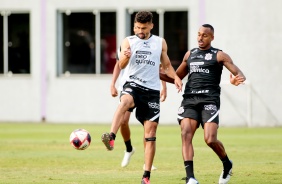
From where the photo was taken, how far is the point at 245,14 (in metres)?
31.5

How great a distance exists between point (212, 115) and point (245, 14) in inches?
716

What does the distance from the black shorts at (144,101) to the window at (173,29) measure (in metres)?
18.6

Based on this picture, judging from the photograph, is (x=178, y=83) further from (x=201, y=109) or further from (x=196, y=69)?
(x=201, y=109)

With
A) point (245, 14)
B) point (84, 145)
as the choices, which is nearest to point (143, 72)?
point (84, 145)

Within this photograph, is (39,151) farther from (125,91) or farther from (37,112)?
(37,112)

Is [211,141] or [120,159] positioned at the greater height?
[211,141]

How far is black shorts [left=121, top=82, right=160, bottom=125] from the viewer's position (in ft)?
45.2

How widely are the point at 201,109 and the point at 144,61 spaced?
3.56 ft

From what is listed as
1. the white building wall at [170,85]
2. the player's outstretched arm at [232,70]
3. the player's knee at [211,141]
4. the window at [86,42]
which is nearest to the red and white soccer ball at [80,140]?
the player's knee at [211,141]

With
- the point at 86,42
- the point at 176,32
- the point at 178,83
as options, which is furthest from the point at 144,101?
the point at 86,42

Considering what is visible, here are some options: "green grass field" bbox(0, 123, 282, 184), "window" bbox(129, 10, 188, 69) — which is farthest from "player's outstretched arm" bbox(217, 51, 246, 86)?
"window" bbox(129, 10, 188, 69)

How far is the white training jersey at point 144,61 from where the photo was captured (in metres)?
13.9

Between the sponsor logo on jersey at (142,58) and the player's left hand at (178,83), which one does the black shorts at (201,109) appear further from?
the sponsor logo on jersey at (142,58)

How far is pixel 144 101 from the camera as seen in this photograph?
545 inches
